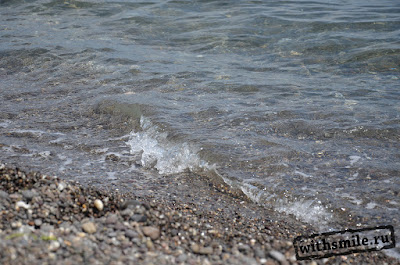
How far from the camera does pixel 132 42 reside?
972 cm

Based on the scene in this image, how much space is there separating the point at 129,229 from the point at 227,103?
3636 millimetres

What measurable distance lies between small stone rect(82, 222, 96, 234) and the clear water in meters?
1.27

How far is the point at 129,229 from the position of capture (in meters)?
2.86

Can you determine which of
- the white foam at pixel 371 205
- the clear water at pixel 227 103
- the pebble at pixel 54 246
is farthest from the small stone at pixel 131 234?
the white foam at pixel 371 205

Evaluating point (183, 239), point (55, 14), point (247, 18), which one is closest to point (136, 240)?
point (183, 239)

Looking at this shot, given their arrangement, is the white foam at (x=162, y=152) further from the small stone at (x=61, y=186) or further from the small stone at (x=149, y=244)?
the small stone at (x=149, y=244)

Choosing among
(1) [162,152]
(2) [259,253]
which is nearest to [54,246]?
(2) [259,253]

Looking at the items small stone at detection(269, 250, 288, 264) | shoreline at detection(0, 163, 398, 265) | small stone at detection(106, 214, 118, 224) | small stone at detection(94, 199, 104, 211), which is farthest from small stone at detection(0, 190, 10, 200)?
small stone at detection(269, 250, 288, 264)

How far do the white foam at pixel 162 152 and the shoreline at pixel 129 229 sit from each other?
75cm

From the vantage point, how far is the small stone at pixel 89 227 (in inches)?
109

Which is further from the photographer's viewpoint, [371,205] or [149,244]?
[371,205]

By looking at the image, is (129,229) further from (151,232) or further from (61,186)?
(61,186)

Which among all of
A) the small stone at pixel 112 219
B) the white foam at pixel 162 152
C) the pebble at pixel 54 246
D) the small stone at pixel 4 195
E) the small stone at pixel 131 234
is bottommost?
the white foam at pixel 162 152

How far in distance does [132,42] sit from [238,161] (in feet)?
19.8
